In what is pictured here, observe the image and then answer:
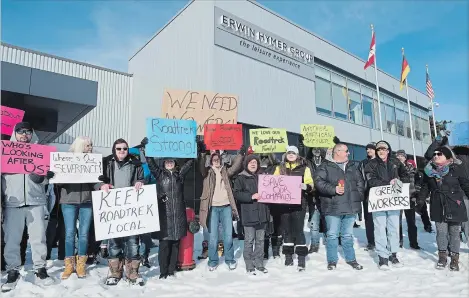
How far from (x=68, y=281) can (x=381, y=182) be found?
5.00m

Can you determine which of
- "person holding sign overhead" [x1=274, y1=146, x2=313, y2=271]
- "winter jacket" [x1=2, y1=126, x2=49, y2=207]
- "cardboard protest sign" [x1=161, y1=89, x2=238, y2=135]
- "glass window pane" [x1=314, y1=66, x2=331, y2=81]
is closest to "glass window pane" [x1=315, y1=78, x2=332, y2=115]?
"glass window pane" [x1=314, y1=66, x2=331, y2=81]

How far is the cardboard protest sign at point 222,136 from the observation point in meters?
5.78

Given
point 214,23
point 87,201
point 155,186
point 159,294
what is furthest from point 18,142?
point 214,23

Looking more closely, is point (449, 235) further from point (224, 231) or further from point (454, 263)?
point (224, 231)

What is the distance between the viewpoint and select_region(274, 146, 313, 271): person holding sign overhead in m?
5.27

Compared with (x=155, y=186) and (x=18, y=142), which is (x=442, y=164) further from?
(x=18, y=142)

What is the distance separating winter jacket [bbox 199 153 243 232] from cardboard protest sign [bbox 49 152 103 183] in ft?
5.44

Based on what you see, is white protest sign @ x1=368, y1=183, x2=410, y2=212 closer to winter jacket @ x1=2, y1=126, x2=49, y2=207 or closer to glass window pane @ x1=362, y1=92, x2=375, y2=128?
winter jacket @ x1=2, y1=126, x2=49, y2=207

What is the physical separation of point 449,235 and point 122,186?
503 cm

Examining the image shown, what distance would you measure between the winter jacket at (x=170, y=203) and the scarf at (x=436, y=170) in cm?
398

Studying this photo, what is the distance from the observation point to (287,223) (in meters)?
5.49

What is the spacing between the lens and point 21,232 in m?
4.43

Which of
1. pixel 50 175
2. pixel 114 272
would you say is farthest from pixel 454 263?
pixel 50 175

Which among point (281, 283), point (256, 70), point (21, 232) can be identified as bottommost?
point (281, 283)
